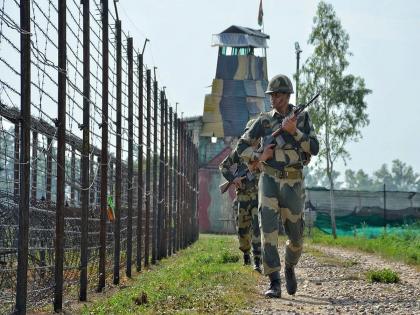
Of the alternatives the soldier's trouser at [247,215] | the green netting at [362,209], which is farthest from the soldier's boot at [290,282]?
the green netting at [362,209]

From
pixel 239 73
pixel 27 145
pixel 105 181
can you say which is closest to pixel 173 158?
pixel 105 181

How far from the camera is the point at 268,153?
34.3 ft

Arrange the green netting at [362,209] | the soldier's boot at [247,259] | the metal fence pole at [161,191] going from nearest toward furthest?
the soldier's boot at [247,259] → the metal fence pole at [161,191] → the green netting at [362,209]

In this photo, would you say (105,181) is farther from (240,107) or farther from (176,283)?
(240,107)

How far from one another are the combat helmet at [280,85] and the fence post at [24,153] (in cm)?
316

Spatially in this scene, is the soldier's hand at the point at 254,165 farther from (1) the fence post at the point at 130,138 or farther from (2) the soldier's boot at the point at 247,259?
(2) the soldier's boot at the point at 247,259

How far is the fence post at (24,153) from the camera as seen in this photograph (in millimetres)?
8203

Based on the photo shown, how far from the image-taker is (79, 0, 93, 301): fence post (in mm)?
11359

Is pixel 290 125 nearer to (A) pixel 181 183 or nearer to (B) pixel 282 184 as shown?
(B) pixel 282 184

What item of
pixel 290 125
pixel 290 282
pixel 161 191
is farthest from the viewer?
pixel 161 191

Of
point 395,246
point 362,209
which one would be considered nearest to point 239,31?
point 362,209

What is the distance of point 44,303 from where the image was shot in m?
10.2

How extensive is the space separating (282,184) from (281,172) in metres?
0.14

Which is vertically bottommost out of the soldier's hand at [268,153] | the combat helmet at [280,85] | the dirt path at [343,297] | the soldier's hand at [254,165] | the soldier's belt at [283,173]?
the dirt path at [343,297]
